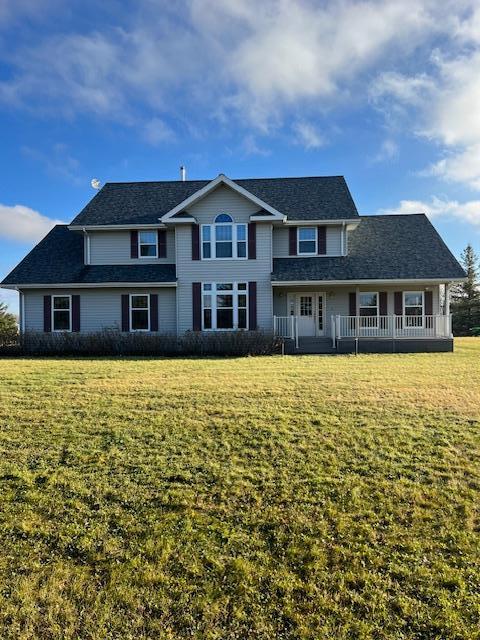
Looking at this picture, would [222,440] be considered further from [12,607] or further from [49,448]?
[12,607]

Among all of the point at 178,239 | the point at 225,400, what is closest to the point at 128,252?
the point at 178,239

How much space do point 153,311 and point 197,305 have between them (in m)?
2.26

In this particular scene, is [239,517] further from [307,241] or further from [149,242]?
[149,242]

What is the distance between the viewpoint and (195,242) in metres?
19.0

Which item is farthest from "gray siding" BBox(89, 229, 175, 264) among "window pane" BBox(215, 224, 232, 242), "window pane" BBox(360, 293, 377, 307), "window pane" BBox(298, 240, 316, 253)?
"window pane" BBox(360, 293, 377, 307)

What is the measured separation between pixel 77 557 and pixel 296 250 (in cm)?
1767

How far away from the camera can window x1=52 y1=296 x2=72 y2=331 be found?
64.2 feet

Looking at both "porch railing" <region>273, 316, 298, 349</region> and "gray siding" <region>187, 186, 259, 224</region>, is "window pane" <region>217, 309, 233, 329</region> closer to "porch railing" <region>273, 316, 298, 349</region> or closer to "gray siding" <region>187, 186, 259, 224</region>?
"porch railing" <region>273, 316, 298, 349</region>

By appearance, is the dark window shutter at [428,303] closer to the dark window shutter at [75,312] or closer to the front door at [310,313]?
the front door at [310,313]

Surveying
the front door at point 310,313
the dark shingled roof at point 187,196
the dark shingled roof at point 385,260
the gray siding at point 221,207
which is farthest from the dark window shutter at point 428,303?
the gray siding at point 221,207

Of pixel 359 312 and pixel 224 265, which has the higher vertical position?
pixel 224 265

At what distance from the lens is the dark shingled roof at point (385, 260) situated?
18578mm

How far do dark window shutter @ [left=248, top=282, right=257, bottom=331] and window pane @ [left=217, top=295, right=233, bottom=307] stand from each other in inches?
35.1

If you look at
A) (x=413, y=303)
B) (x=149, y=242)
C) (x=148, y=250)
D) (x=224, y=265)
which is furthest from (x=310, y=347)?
(x=149, y=242)
